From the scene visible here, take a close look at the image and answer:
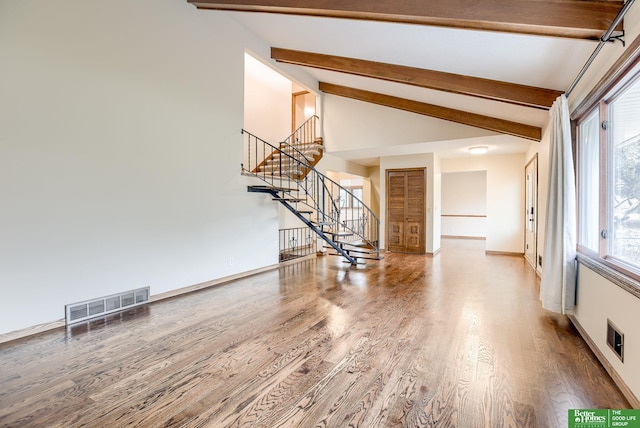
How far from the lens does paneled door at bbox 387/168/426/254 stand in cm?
743

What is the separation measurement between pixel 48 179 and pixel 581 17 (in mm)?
4547

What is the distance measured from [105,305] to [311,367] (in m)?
2.50

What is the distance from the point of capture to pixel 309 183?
7070 mm

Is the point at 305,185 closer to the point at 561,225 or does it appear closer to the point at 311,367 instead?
the point at 561,225

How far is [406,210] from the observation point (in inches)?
300

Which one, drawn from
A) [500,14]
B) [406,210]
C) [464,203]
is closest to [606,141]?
[500,14]

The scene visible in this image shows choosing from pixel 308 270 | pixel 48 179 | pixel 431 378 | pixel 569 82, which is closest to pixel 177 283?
pixel 48 179

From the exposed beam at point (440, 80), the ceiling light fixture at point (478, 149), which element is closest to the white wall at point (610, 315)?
the exposed beam at point (440, 80)

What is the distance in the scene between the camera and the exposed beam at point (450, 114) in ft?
16.0

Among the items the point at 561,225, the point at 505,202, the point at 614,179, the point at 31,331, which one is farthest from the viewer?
the point at 505,202

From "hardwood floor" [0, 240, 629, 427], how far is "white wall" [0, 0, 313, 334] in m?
0.54

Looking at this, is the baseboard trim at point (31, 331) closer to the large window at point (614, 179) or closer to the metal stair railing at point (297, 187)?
the metal stair railing at point (297, 187)

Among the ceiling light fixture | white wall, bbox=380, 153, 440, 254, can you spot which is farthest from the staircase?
the ceiling light fixture

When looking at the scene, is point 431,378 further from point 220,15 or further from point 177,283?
point 220,15
